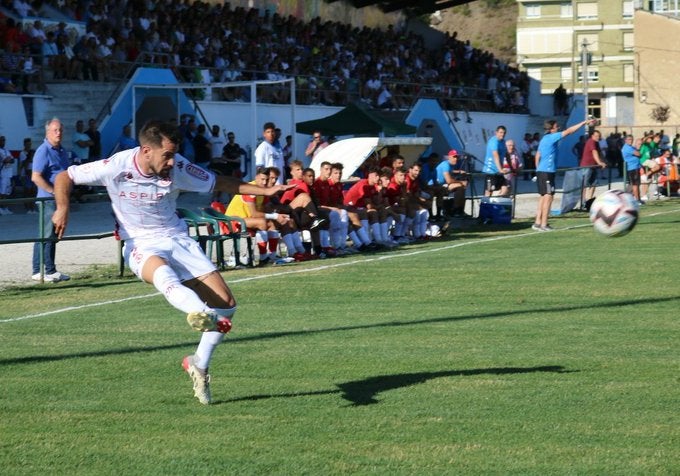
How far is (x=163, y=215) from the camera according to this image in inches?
312

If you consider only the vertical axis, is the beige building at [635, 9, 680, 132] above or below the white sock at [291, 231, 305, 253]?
above

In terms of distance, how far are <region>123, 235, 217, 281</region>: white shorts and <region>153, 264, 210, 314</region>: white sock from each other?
17 centimetres

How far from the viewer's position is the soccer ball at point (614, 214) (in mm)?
12531

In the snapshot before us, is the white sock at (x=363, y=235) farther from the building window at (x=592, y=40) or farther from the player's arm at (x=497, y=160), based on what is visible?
the building window at (x=592, y=40)

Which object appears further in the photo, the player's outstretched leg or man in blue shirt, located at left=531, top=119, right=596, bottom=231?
man in blue shirt, located at left=531, top=119, right=596, bottom=231

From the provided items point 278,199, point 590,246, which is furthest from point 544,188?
point 278,199

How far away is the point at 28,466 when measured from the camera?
240 inches

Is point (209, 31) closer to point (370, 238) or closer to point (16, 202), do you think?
point (370, 238)

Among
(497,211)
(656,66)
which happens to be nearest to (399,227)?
(497,211)

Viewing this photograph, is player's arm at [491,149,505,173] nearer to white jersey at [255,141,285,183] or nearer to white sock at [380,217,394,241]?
white sock at [380,217,394,241]

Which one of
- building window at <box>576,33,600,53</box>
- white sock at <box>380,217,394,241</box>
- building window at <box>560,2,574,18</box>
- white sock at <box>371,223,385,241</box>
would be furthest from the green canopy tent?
building window at <box>560,2,574,18</box>

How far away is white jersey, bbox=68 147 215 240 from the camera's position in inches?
308

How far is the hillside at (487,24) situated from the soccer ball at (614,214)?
10854 cm

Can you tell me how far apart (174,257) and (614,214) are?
635 centimetres
